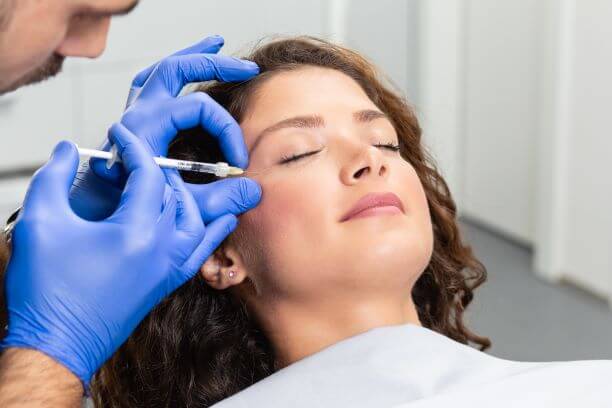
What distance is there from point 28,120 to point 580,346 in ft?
6.21

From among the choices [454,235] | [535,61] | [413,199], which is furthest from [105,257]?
[535,61]

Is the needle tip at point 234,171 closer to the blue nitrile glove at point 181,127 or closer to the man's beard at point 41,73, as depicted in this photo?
the blue nitrile glove at point 181,127

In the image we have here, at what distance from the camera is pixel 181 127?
→ 153 cm

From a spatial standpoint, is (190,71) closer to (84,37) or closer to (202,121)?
(202,121)

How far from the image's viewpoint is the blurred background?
3.24 metres

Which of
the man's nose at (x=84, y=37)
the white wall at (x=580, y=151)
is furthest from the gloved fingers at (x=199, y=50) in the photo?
the white wall at (x=580, y=151)

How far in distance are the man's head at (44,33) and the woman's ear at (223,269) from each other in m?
0.47

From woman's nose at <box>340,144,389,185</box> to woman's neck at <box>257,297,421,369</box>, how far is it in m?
0.19

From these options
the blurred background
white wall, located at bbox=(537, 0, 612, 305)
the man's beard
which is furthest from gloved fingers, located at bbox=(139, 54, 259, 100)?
white wall, located at bbox=(537, 0, 612, 305)

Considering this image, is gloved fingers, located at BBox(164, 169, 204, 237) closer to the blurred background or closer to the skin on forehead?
the skin on forehead

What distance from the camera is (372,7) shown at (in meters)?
4.05

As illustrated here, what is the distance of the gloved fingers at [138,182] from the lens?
4.42 ft

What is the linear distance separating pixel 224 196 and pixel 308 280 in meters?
0.18

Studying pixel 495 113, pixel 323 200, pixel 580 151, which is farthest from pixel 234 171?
pixel 495 113
